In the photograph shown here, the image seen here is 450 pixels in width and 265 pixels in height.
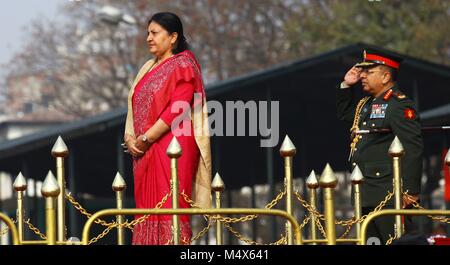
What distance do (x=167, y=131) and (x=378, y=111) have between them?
156 centimetres

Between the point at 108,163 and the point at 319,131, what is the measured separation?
4386 millimetres

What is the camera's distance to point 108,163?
2980 cm

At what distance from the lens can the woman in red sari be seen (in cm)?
1130

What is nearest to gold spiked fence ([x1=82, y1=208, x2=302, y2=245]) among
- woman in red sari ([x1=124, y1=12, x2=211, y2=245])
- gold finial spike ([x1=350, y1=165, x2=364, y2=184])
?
gold finial spike ([x1=350, y1=165, x2=364, y2=184])

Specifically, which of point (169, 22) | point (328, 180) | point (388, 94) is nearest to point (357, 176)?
point (388, 94)

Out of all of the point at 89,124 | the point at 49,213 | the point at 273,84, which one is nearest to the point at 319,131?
the point at 273,84

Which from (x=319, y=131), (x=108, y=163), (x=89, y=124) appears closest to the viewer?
(x=89, y=124)

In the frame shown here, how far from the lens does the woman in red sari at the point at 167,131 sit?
1130cm

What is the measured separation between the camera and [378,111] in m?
11.7

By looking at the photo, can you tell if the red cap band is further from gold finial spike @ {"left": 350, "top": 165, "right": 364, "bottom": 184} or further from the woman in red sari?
the woman in red sari

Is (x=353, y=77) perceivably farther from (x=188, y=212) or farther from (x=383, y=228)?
(x=188, y=212)

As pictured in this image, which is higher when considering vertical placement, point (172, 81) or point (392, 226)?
point (172, 81)
